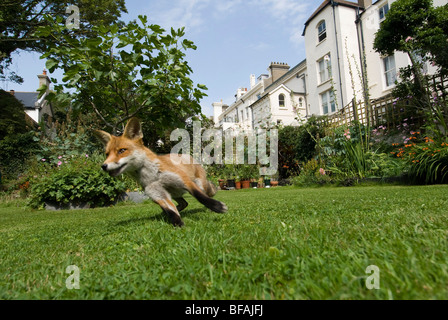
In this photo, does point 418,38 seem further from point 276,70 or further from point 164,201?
point 276,70

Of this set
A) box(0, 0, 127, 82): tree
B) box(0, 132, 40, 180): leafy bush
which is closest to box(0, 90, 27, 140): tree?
box(0, 132, 40, 180): leafy bush

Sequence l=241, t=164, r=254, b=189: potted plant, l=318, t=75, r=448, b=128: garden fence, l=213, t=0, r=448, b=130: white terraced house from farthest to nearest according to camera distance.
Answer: l=213, t=0, r=448, b=130: white terraced house, l=241, t=164, r=254, b=189: potted plant, l=318, t=75, r=448, b=128: garden fence

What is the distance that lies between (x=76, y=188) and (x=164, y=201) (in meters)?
5.35

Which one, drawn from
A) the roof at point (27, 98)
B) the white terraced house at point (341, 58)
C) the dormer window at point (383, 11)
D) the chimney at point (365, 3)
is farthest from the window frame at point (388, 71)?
the roof at point (27, 98)

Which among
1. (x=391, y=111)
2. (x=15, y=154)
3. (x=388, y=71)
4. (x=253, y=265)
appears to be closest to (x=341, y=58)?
(x=388, y=71)

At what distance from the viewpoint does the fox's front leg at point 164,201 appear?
8.42ft

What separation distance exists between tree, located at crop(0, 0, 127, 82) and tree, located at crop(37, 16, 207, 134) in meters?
7.06

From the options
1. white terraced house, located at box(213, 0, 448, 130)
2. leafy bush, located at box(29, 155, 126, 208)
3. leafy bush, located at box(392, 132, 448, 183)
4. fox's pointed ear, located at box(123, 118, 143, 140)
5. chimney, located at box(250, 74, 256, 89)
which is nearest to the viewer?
fox's pointed ear, located at box(123, 118, 143, 140)

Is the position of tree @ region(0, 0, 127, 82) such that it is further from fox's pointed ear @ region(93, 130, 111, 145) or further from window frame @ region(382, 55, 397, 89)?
window frame @ region(382, 55, 397, 89)

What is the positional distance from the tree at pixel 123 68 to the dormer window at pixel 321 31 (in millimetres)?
20232

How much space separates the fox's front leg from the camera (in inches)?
101

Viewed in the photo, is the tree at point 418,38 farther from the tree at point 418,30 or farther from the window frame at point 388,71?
the window frame at point 388,71

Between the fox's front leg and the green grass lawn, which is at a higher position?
the fox's front leg
